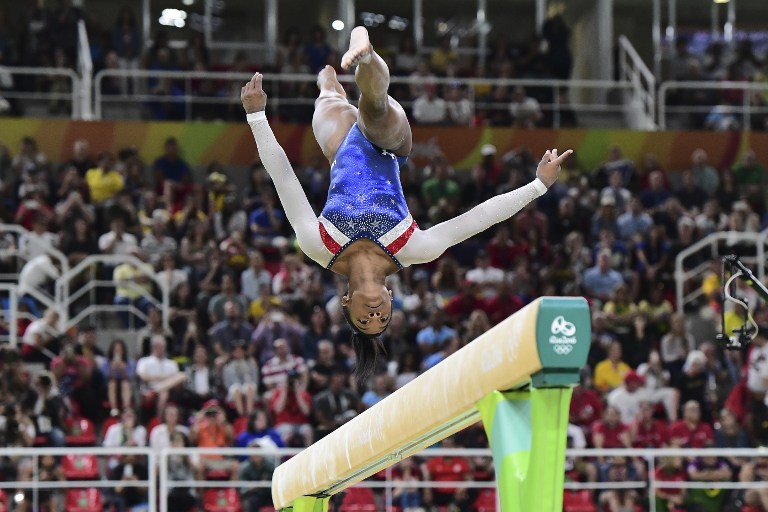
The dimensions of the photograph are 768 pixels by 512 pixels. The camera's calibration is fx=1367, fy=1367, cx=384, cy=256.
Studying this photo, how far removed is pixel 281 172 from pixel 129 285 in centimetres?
813

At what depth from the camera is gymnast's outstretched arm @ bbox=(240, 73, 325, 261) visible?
5.75 metres

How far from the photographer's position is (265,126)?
580cm

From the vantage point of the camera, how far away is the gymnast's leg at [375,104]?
5.36m

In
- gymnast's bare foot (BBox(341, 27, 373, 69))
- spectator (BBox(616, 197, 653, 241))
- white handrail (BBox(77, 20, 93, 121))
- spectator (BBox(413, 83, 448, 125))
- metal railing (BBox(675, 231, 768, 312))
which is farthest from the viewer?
spectator (BBox(413, 83, 448, 125))

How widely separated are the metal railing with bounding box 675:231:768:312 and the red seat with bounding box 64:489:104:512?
22.4 ft

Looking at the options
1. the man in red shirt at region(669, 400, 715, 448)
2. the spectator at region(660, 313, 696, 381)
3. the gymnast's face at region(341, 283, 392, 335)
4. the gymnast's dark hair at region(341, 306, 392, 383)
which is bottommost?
the gymnast's dark hair at region(341, 306, 392, 383)

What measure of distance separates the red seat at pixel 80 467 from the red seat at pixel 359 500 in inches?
81.7

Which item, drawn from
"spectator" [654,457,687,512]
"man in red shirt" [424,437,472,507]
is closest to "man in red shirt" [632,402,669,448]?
"spectator" [654,457,687,512]

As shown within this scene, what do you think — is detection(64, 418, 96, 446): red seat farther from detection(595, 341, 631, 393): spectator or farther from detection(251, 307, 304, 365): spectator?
detection(595, 341, 631, 393): spectator

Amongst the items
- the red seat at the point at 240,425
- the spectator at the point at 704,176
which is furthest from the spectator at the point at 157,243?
the spectator at the point at 704,176

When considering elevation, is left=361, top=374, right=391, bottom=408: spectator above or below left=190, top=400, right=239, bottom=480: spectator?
above

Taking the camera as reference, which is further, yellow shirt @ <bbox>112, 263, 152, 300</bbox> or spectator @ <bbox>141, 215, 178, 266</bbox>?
spectator @ <bbox>141, 215, 178, 266</bbox>

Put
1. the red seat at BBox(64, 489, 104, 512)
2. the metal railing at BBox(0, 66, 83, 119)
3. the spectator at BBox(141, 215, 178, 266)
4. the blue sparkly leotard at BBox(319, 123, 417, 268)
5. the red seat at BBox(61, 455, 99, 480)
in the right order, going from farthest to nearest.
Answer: the metal railing at BBox(0, 66, 83, 119) < the spectator at BBox(141, 215, 178, 266) < the red seat at BBox(61, 455, 99, 480) < the red seat at BBox(64, 489, 104, 512) < the blue sparkly leotard at BBox(319, 123, 417, 268)

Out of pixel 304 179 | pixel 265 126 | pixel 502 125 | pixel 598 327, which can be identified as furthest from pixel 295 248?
pixel 265 126
